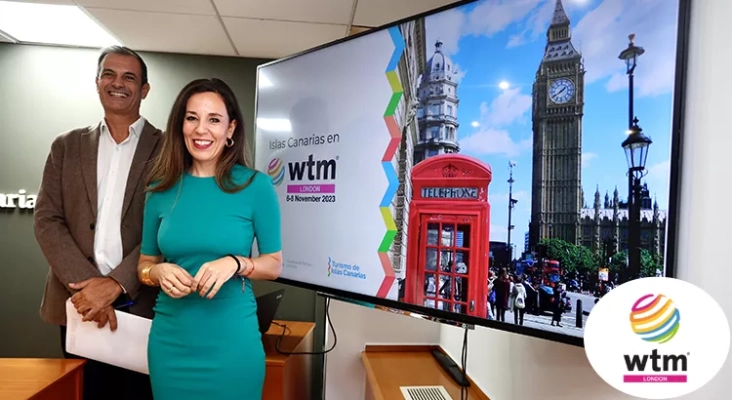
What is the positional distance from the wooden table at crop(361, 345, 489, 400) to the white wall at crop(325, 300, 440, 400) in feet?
0.14

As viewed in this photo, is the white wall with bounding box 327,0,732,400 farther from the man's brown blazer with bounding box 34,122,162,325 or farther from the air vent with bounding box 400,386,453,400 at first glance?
the man's brown blazer with bounding box 34,122,162,325

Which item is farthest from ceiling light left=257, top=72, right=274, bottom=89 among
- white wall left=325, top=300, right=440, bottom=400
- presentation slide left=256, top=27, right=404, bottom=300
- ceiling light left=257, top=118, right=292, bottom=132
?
white wall left=325, top=300, right=440, bottom=400

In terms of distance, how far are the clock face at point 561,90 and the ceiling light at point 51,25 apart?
258 cm

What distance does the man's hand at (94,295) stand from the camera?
138 cm

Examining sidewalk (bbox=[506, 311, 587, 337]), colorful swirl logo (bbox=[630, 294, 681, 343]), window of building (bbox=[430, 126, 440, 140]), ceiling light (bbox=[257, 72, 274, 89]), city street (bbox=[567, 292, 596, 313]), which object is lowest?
sidewalk (bbox=[506, 311, 587, 337])

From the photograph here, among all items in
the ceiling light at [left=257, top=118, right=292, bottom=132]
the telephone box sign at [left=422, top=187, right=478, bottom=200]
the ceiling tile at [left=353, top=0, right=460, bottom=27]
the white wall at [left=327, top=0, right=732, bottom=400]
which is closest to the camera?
the white wall at [left=327, top=0, right=732, bottom=400]

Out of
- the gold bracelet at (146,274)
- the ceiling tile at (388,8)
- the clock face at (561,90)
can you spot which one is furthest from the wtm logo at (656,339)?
the ceiling tile at (388,8)

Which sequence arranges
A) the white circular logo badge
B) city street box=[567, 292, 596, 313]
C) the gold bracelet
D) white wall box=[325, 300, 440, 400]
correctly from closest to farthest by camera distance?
the white circular logo badge < city street box=[567, 292, 596, 313] < the gold bracelet < white wall box=[325, 300, 440, 400]

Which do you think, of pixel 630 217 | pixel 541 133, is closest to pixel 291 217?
pixel 541 133

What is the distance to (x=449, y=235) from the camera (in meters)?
1.10

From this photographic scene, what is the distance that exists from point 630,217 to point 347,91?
93 centimetres

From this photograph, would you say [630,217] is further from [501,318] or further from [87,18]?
[87,18]

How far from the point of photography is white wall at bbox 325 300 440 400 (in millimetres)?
1795

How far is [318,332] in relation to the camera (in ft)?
9.53
